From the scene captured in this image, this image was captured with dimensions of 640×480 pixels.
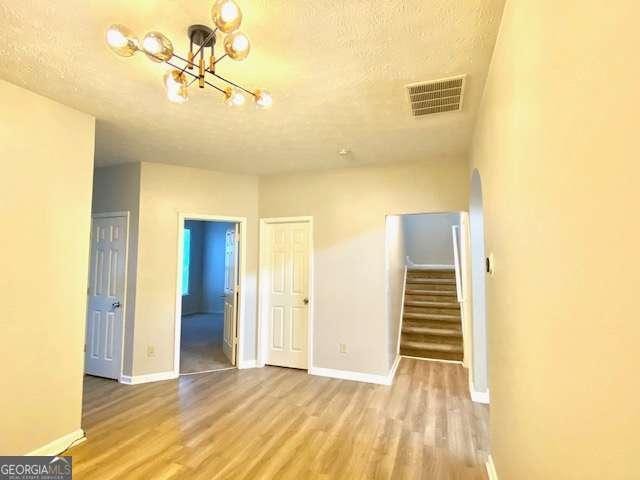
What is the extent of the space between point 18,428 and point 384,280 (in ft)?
11.2

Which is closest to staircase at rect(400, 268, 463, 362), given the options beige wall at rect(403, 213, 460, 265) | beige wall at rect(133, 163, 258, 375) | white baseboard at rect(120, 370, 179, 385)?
beige wall at rect(403, 213, 460, 265)

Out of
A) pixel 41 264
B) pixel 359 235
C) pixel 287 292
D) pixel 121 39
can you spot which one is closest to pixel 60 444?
pixel 41 264

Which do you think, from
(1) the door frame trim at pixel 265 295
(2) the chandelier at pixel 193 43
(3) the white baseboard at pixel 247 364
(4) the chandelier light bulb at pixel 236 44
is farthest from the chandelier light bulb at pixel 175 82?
(3) the white baseboard at pixel 247 364

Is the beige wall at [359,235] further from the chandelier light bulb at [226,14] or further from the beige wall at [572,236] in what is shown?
the chandelier light bulb at [226,14]

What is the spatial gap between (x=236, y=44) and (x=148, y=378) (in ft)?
12.6

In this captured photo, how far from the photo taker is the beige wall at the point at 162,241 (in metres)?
3.84

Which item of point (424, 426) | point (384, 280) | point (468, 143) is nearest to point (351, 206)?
point (384, 280)

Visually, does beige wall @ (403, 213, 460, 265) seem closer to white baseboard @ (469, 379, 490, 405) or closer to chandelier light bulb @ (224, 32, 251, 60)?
white baseboard @ (469, 379, 490, 405)

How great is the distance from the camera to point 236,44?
1.45 m

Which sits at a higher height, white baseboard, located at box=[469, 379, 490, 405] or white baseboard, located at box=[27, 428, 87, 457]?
white baseboard, located at box=[27, 428, 87, 457]

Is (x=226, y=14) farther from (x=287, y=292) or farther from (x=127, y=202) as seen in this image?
(x=287, y=292)

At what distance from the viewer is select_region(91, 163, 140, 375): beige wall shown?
3.80 meters

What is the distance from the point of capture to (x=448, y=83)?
2.15 m

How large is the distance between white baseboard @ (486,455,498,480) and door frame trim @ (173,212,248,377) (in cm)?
305
